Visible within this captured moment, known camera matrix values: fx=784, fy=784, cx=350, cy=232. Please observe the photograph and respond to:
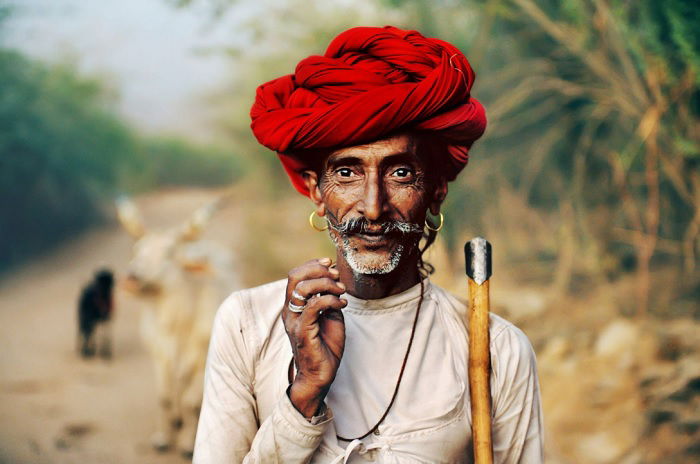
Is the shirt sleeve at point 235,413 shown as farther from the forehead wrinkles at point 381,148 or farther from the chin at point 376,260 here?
the forehead wrinkles at point 381,148

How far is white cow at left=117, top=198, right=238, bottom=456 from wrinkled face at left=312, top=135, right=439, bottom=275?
463 cm

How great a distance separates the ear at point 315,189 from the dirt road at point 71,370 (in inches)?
204

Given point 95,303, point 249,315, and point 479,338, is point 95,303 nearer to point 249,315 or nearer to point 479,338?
point 249,315

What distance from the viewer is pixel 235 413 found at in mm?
2018

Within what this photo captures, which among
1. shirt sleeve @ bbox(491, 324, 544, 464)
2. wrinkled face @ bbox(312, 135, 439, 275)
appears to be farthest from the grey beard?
shirt sleeve @ bbox(491, 324, 544, 464)

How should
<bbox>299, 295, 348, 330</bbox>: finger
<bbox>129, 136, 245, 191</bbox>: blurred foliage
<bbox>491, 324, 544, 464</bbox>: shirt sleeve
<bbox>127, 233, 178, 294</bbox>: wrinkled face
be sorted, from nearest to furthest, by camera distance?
1. <bbox>299, 295, 348, 330</bbox>: finger
2. <bbox>491, 324, 544, 464</bbox>: shirt sleeve
3. <bbox>127, 233, 178, 294</bbox>: wrinkled face
4. <bbox>129, 136, 245, 191</bbox>: blurred foliage

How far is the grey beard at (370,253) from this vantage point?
2.04 m

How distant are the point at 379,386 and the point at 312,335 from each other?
357 millimetres

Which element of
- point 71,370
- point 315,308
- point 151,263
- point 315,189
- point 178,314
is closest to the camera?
point 315,308

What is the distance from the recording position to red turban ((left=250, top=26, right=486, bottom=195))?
201 centimetres

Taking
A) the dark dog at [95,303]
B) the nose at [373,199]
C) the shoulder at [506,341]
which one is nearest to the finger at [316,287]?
the nose at [373,199]

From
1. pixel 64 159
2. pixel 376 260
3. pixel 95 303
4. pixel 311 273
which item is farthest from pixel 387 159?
pixel 64 159

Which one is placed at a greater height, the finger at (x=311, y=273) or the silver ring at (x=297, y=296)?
the finger at (x=311, y=273)

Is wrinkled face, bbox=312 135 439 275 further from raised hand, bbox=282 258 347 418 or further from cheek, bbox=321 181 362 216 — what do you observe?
raised hand, bbox=282 258 347 418
